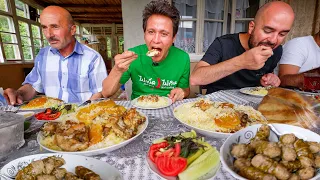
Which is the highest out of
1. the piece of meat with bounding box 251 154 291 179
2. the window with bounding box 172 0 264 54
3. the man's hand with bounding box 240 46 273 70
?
the window with bounding box 172 0 264 54

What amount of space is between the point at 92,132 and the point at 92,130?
0.04 ft

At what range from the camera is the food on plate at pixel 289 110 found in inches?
49.9

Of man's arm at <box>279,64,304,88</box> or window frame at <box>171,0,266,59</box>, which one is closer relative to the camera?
man's arm at <box>279,64,304,88</box>

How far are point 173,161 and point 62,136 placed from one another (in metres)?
0.63

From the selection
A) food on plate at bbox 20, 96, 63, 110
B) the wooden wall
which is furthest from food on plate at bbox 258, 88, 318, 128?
the wooden wall

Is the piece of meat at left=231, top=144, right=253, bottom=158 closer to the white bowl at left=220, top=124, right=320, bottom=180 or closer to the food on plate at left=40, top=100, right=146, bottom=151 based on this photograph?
the white bowl at left=220, top=124, right=320, bottom=180

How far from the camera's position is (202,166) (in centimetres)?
78

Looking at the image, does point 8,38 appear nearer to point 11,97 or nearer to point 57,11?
point 57,11

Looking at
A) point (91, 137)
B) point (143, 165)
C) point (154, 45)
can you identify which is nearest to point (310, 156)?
point (143, 165)

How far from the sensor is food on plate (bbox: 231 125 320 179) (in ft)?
2.16

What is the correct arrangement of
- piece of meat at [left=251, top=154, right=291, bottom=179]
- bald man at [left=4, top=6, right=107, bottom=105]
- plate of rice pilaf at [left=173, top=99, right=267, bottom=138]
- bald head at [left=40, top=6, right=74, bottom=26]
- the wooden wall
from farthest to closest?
the wooden wall → bald man at [left=4, top=6, right=107, bottom=105] → bald head at [left=40, top=6, right=74, bottom=26] → plate of rice pilaf at [left=173, top=99, right=267, bottom=138] → piece of meat at [left=251, top=154, right=291, bottom=179]

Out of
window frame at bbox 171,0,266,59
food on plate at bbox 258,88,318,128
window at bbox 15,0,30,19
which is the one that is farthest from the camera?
window at bbox 15,0,30,19

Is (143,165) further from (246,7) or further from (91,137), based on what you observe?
(246,7)

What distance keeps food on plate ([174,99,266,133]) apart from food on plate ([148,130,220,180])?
31 centimetres
